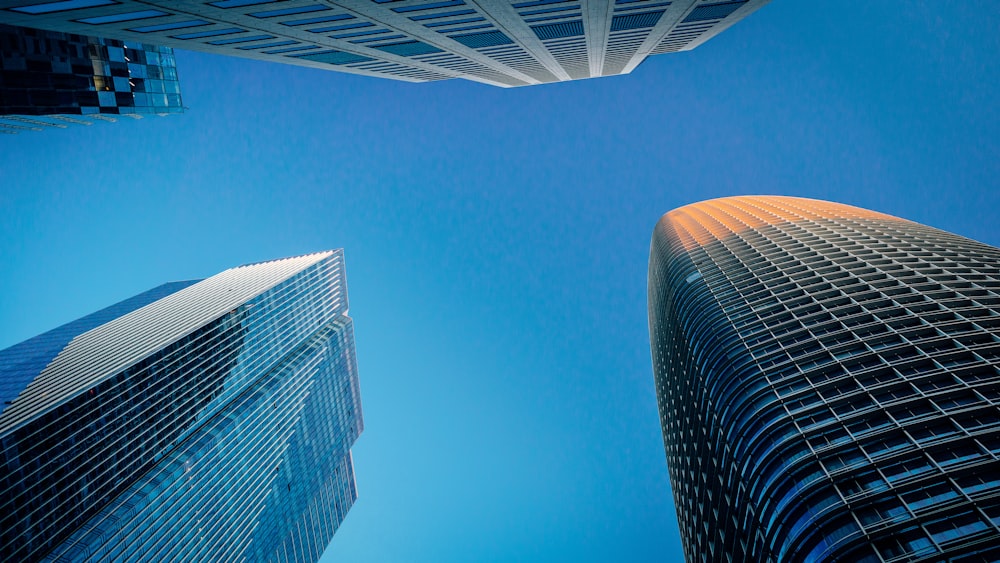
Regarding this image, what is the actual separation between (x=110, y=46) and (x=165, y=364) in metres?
59.9

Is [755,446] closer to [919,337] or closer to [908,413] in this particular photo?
[908,413]

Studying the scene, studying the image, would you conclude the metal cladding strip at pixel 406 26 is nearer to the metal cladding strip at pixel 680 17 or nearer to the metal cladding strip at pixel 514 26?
the metal cladding strip at pixel 514 26

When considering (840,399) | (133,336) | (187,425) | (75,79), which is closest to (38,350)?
(133,336)

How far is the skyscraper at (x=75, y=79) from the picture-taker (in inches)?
1844

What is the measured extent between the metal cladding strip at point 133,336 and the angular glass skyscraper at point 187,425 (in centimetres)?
46

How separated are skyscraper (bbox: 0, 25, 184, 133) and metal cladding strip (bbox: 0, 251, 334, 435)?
39.4 meters

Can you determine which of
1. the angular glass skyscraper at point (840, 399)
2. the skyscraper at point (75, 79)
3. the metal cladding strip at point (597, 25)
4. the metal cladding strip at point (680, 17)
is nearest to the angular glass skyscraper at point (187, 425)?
the skyscraper at point (75, 79)

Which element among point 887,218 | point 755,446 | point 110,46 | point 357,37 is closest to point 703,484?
point 755,446

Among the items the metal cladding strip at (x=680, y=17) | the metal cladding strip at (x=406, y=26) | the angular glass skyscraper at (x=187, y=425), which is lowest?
the angular glass skyscraper at (x=187, y=425)

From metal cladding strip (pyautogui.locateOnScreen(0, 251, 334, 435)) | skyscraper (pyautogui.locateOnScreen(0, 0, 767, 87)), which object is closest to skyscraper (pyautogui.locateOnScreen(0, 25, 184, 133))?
skyscraper (pyautogui.locateOnScreen(0, 0, 767, 87))

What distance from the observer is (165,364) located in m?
92.3

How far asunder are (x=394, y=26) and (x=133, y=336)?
106 m

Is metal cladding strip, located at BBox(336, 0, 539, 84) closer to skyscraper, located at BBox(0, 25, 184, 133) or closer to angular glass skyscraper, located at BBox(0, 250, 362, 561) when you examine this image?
Answer: skyscraper, located at BBox(0, 25, 184, 133)

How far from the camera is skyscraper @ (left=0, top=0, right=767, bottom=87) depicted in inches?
927
